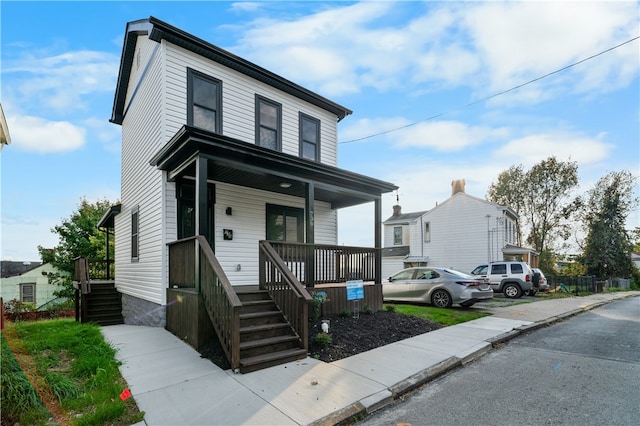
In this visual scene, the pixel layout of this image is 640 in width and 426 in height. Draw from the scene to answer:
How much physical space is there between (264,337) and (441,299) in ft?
23.9

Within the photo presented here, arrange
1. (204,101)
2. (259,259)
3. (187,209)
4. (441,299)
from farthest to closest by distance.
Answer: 1. (441,299)
2. (204,101)
3. (187,209)
4. (259,259)

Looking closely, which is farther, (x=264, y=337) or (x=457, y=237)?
(x=457, y=237)

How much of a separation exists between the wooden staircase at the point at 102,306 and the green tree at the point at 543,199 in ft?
102

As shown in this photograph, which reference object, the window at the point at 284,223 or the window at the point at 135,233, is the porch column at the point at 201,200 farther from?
the window at the point at 135,233

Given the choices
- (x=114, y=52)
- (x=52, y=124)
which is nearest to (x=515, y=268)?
(x=114, y=52)

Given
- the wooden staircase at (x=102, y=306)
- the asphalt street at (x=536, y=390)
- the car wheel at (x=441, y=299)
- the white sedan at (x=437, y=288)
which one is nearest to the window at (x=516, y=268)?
the white sedan at (x=437, y=288)

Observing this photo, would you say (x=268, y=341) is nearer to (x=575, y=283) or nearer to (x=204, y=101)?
(x=204, y=101)

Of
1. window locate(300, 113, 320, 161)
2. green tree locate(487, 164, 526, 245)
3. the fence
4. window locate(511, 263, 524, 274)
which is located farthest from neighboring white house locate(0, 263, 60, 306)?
green tree locate(487, 164, 526, 245)

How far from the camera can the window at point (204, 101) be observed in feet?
26.7

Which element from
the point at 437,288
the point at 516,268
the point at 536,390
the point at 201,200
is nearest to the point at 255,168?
the point at 201,200

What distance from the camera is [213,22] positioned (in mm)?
8953

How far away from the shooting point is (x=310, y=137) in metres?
10.7

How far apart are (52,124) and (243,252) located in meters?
10.5

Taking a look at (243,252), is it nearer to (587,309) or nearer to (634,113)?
(587,309)
